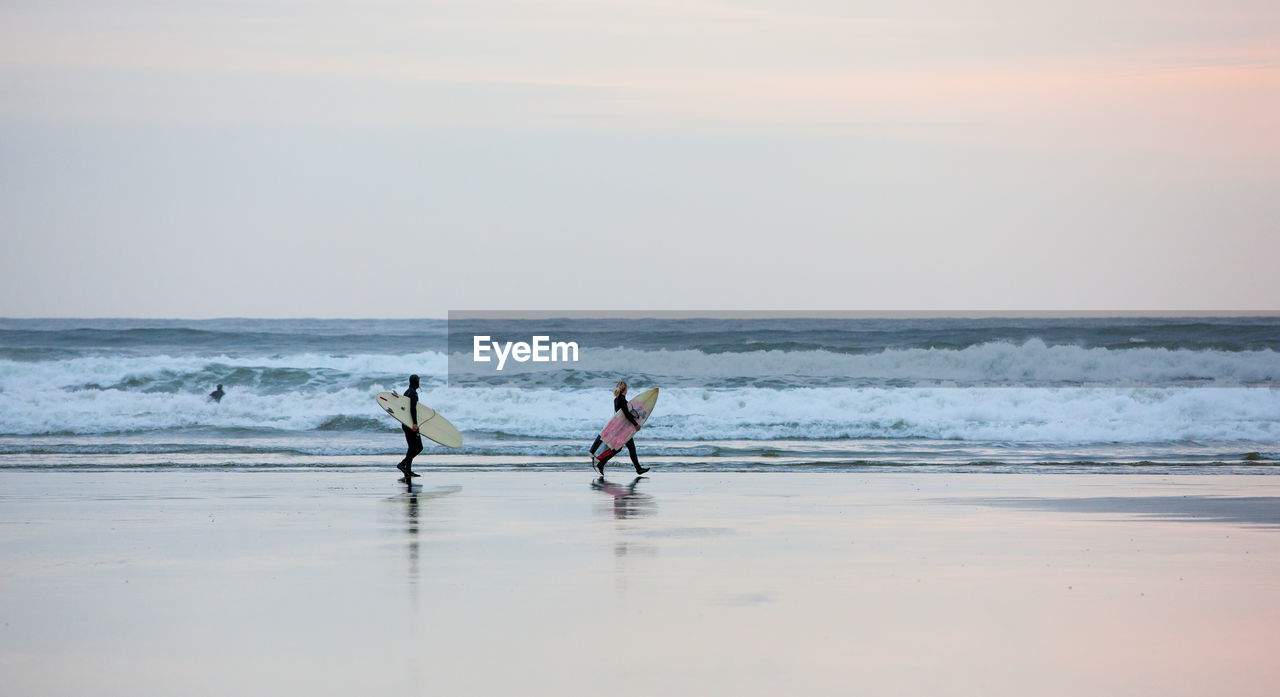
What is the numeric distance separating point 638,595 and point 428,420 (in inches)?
560

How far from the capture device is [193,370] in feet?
133

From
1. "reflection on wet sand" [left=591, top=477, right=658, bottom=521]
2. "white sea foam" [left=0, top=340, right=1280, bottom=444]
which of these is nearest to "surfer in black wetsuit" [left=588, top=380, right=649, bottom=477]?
"reflection on wet sand" [left=591, top=477, right=658, bottom=521]

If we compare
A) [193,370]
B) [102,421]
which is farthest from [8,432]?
[193,370]

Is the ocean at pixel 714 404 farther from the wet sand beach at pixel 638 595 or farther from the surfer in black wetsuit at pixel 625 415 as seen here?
the wet sand beach at pixel 638 595

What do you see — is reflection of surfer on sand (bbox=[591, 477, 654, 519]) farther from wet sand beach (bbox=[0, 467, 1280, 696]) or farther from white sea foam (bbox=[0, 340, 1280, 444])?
white sea foam (bbox=[0, 340, 1280, 444])

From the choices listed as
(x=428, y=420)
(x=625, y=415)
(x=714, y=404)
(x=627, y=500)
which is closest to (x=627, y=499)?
(x=627, y=500)

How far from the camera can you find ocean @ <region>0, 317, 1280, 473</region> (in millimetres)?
23156

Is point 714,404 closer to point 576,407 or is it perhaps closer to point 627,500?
point 576,407

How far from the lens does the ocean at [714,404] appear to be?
912 inches

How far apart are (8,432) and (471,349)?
26234 millimetres

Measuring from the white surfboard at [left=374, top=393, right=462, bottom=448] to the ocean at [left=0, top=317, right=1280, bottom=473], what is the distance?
1.59 feet

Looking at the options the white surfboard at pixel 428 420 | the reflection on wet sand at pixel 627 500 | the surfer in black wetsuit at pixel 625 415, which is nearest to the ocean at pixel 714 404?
the white surfboard at pixel 428 420

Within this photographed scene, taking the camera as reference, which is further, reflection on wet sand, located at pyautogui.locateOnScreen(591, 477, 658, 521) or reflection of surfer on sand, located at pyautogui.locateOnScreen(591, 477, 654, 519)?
reflection of surfer on sand, located at pyautogui.locateOnScreen(591, 477, 654, 519)

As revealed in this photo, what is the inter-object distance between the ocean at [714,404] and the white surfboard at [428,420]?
48 centimetres
